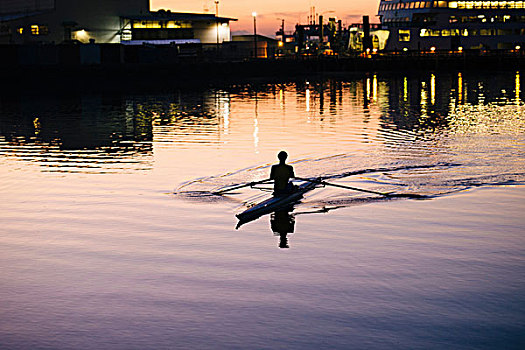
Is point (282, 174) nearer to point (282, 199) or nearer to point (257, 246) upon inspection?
point (282, 199)

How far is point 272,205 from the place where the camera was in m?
20.5

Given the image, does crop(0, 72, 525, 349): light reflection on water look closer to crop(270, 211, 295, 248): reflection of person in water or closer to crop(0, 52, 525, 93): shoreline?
crop(270, 211, 295, 248): reflection of person in water

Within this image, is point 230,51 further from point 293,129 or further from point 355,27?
point 355,27

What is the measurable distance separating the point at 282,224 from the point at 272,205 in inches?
39.7

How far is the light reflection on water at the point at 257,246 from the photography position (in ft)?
40.3

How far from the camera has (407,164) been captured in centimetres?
2833

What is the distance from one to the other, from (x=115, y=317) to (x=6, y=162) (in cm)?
2065

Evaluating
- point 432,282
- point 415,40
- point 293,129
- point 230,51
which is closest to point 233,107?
point 293,129

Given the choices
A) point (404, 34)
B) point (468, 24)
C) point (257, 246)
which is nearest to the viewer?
point (257, 246)

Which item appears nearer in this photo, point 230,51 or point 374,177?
point 374,177

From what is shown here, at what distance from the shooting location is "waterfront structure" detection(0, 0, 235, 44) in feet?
311

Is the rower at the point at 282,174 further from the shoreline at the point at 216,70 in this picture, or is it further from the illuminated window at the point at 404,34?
the illuminated window at the point at 404,34

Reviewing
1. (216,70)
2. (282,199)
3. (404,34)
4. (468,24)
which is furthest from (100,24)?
(282,199)

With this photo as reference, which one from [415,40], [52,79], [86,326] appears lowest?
[86,326]
